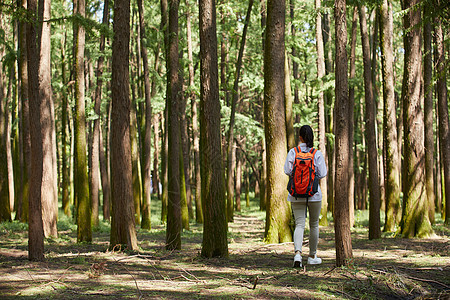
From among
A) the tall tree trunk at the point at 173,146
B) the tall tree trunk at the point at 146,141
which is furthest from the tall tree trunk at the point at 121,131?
the tall tree trunk at the point at 146,141

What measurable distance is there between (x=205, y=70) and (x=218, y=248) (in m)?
3.47

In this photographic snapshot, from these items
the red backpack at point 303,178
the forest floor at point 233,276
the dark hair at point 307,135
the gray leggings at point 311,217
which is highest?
the dark hair at point 307,135

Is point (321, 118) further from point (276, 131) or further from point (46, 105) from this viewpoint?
point (46, 105)

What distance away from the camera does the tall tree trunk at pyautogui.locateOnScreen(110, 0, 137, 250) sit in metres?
10.2

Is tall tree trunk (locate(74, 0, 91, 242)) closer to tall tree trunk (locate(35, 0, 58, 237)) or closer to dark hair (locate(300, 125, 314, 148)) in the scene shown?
tall tree trunk (locate(35, 0, 58, 237))

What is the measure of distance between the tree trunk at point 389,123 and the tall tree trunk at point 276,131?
4.43 meters

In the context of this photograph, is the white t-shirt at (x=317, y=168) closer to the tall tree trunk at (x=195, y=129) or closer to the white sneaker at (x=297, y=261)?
the white sneaker at (x=297, y=261)

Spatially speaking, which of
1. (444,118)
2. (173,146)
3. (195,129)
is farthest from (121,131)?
(444,118)

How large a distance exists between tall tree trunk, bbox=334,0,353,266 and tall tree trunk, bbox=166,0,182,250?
171 inches

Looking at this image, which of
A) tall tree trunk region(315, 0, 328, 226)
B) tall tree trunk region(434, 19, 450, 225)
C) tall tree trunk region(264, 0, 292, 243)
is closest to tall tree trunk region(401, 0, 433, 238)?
tall tree trunk region(264, 0, 292, 243)

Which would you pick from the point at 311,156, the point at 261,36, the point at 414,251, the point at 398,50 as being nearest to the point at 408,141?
the point at 414,251

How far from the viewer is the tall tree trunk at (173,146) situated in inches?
404

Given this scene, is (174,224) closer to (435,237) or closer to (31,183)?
(31,183)

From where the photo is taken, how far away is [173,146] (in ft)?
35.2
